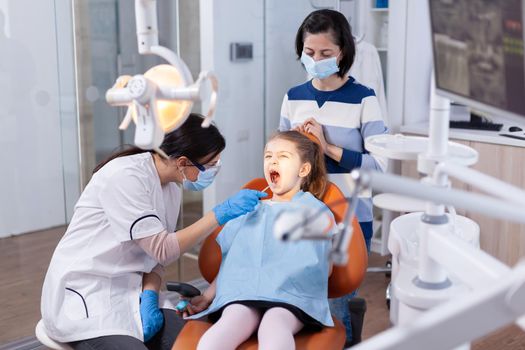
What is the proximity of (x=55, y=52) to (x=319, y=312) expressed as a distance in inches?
61.3

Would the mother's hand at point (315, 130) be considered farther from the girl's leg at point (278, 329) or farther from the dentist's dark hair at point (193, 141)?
the girl's leg at point (278, 329)

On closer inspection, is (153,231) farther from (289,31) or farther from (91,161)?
(289,31)

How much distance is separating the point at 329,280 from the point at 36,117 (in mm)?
1430

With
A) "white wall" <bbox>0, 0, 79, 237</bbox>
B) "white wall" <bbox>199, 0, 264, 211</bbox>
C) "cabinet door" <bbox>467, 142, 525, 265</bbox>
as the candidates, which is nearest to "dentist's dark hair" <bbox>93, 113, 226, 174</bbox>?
"white wall" <bbox>0, 0, 79, 237</bbox>

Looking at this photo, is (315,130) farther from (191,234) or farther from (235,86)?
(235,86)

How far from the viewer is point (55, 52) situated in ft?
9.34

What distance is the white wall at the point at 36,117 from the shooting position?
109 inches

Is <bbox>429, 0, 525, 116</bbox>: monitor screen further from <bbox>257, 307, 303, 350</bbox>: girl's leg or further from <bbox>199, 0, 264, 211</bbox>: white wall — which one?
A: <bbox>199, 0, 264, 211</bbox>: white wall

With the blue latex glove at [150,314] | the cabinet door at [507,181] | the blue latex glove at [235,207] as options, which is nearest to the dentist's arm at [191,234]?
the blue latex glove at [235,207]

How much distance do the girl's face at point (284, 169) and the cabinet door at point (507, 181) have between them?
1.45 meters

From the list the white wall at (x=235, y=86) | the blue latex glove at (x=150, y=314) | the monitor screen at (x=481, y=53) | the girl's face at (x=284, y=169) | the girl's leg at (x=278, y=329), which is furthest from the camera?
the white wall at (x=235, y=86)

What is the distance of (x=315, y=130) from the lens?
238 centimetres

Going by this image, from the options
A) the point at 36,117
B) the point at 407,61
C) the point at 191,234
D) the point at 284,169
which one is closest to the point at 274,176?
the point at 284,169

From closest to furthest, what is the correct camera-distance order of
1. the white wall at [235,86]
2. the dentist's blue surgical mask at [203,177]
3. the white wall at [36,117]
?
the dentist's blue surgical mask at [203,177] < the white wall at [36,117] < the white wall at [235,86]
